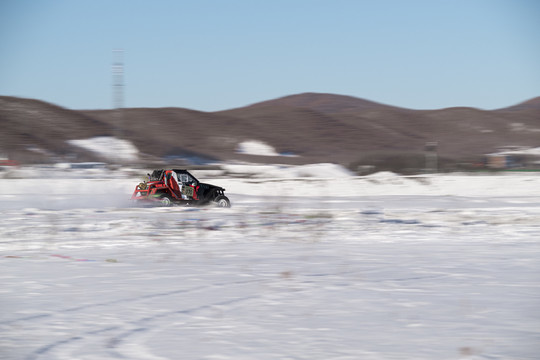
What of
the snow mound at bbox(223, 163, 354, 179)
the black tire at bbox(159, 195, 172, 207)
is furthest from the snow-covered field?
the snow mound at bbox(223, 163, 354, 179)

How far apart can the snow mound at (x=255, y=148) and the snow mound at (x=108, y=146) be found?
950 inches

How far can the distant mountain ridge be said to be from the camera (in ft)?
335

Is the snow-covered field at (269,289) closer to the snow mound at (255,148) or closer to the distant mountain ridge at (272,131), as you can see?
the distant mountain ridge at (272,131)

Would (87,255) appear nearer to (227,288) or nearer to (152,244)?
(152,244)

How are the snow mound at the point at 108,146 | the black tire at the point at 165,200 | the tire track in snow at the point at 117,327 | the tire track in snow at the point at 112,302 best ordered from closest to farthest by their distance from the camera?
the tire track in snow at the point at 117,327, the tire track in snow at the point at 112,302, the black tire at the point at 165,200, the snow mound at the point at 108,146

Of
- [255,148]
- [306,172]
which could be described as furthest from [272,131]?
[306,172]

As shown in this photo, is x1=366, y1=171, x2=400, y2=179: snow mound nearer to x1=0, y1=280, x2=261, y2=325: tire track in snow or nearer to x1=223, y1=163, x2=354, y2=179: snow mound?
x1=223, y1=163, x2=354, y2=179: snow mound

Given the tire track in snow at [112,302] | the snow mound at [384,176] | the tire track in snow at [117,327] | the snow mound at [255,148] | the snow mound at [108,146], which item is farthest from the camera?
the snow mound at [255,148]

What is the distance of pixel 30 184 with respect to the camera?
36500mm

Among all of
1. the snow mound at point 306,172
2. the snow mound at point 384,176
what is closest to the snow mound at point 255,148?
the snow mound at point 306,172

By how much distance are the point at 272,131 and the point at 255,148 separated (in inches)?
586

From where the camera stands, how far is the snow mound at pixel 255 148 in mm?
119438

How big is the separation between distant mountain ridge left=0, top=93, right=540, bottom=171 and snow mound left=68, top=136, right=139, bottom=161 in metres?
1.82

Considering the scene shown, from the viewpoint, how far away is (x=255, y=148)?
401ft
